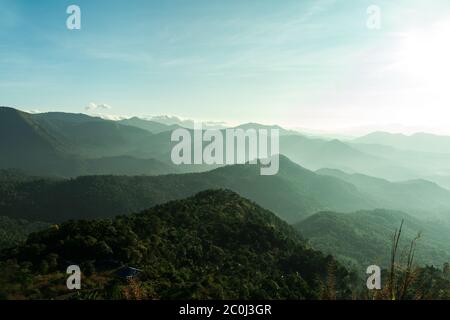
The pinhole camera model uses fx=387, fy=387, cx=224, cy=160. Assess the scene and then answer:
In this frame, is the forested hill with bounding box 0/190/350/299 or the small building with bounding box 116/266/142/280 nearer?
the forested hill with bounding box 0/190/350/299

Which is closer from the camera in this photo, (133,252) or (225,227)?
(133,252)

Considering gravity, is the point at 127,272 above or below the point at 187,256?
above

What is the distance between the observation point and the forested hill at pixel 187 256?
1676 inches

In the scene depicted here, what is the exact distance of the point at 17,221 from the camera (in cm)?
18050

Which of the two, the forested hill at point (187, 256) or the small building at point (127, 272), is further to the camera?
the small building at point (127, 272)

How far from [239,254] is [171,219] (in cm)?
2042

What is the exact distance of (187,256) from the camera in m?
64.2

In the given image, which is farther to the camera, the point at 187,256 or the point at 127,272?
the point at 187,256

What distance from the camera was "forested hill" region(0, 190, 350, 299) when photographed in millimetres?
42562

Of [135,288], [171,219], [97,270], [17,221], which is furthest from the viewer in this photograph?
[17,221]
